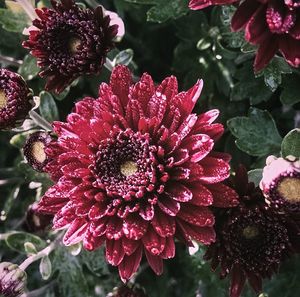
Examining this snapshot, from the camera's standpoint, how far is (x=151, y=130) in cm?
101

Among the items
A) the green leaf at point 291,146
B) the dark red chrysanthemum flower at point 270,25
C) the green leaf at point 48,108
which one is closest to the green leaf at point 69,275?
the green leaf at point 48,108

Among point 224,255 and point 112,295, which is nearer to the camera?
point 224,255

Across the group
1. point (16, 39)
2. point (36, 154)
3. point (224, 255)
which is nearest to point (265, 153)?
point (224, 255)

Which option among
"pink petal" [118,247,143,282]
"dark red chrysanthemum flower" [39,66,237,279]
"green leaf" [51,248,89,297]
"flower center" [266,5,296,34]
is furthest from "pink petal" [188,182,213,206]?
"green leaf" [51,248,89,297]

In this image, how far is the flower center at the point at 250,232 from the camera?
1.03 meters

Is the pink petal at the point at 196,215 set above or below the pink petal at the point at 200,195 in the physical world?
below

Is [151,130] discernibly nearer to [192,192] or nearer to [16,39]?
[192,192]

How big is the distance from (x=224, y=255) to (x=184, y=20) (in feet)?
1.56

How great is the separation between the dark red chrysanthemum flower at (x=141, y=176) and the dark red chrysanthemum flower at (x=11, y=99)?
11 cm

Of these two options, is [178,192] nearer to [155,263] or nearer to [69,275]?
[155,263]

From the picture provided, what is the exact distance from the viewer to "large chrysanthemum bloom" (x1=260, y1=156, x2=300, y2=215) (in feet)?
3.08

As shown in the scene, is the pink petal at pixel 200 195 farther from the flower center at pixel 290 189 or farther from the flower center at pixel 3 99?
the flower center at pixel 3 99

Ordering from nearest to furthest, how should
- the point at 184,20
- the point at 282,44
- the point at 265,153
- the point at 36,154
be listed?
the point at 282,44, the point at 36,154, the point at 265,153, the point at 184,20

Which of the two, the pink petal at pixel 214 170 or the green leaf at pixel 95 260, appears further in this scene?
the green leaf at pixel 95 260
